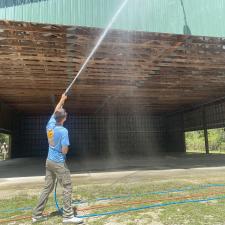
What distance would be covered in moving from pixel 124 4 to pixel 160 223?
6141mm

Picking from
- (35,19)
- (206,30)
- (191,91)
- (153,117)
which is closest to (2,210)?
(35,19)

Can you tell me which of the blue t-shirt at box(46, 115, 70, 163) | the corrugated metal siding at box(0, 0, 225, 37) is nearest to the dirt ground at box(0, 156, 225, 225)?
the blue t-shirt at box(46, 115, 70, 163)

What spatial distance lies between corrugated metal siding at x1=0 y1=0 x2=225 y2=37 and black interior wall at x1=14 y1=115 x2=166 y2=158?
16607 millimetres

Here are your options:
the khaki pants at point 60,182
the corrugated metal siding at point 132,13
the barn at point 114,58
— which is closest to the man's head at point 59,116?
the khaki pants at point 60,182

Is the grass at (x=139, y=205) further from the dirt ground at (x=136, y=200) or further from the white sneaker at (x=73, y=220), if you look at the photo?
the white sneaker at (x=73, y=220)

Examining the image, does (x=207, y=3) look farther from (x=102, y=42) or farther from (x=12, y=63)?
(x=12, y=63)

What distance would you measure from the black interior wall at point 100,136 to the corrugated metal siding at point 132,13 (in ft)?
54.5

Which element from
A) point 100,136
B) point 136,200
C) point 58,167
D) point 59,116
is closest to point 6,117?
point 100,136

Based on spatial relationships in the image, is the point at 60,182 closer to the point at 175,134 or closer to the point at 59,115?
the point at 59,115

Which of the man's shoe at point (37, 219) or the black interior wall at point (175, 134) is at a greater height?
the black interior wall at point (175, 134)

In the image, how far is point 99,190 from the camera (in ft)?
22.3

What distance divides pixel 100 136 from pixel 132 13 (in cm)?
1817

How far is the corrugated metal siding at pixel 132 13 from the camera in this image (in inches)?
299

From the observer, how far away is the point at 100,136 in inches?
1006
